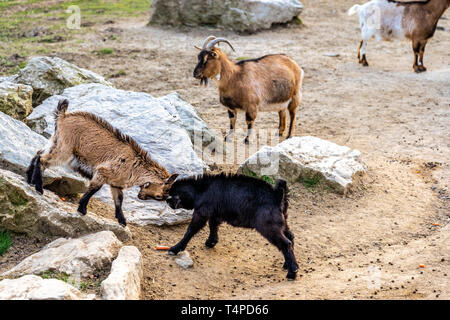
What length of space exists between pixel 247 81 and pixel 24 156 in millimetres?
4398

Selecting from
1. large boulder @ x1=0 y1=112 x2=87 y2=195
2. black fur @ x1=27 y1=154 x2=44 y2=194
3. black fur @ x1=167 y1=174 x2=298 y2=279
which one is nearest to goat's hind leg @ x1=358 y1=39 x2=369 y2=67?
black fur @ x1=167 y1=174 x2=298 y2=279

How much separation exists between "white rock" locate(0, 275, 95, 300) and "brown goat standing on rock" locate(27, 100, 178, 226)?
1.52 meters

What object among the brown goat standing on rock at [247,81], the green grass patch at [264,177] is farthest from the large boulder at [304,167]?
the brown goat standing on rock at [247,81]

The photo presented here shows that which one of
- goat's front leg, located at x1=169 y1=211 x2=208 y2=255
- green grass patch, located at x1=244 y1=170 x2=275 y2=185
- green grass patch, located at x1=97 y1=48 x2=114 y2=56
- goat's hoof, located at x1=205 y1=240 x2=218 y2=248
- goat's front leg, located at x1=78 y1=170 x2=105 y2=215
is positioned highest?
goat's front leg, located at x1=78 y1=170 x2=105 y2=215

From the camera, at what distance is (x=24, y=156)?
233 inches

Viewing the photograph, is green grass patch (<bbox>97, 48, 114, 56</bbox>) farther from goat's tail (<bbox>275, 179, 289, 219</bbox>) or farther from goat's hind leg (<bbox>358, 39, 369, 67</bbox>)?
goat's tail (<bbox>275, 179, 289, 219</bbox>)

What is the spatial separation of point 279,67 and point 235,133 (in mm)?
1429

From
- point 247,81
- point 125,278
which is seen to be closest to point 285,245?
point 125,278

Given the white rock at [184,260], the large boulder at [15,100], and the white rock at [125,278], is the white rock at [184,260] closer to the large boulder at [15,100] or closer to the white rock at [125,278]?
the white rock at [125,278]

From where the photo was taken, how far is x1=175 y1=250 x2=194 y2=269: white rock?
5.43 m

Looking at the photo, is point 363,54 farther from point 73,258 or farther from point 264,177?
point 73,258

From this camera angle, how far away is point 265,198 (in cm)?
546
